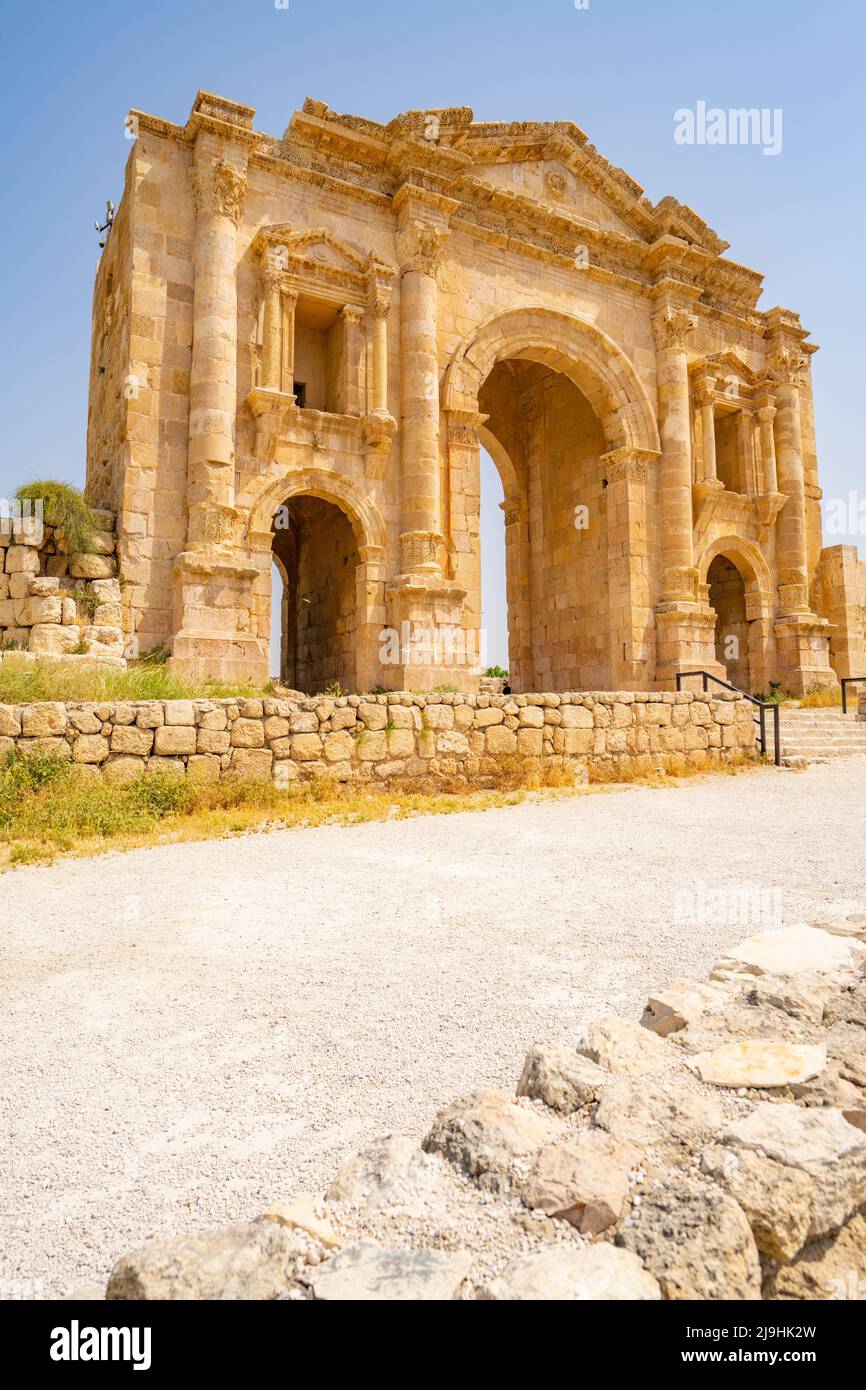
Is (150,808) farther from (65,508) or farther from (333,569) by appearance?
(333,569)

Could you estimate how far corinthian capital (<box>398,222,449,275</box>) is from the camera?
13523 millimetres

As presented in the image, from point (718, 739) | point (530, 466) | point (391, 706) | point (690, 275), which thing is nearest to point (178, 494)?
point (391, 706)

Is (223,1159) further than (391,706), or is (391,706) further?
(391,706)

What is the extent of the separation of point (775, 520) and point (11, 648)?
16.9 metres

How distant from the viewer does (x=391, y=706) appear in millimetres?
8703

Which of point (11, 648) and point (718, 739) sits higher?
point (11, 648)

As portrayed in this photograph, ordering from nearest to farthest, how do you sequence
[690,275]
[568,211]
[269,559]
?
[269,559] < [568,211] < [690,275]

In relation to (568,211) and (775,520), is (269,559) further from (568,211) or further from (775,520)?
(775,520)


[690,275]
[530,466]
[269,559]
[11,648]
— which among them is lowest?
[11,648]

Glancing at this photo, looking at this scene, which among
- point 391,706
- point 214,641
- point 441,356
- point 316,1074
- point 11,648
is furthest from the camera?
point 441,356

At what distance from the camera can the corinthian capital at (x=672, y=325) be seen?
16.6m

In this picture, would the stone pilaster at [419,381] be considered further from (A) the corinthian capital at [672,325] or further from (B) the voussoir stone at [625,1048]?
(B) the voussoir stone at [625,1048]

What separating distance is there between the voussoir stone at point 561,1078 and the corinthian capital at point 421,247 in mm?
14447

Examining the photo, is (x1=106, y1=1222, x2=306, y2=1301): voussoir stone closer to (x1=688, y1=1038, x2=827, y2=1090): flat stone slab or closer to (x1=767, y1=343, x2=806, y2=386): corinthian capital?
(x1=688, y1=1038, x2=827, y2=1090): flat stone slab
